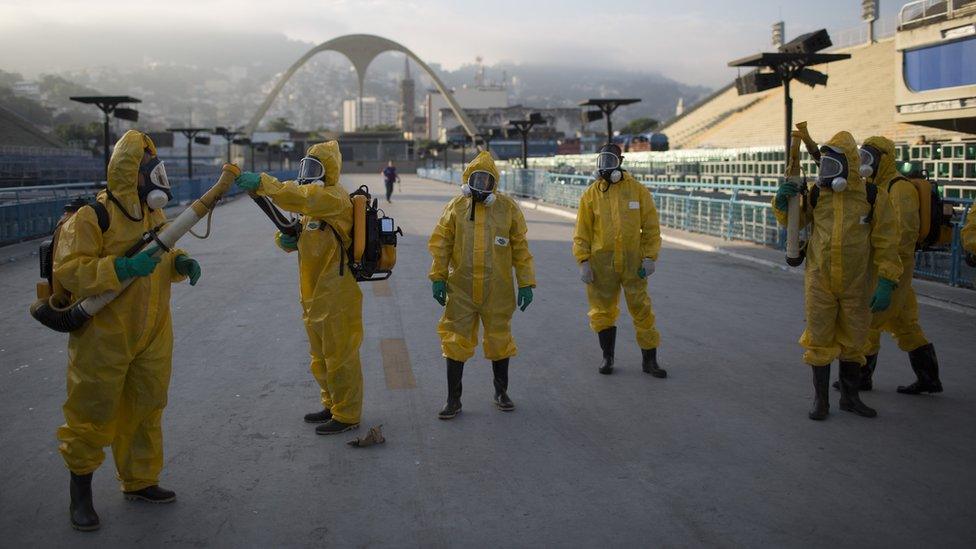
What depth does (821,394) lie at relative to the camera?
614cm

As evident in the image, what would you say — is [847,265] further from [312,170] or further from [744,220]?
[744,220]

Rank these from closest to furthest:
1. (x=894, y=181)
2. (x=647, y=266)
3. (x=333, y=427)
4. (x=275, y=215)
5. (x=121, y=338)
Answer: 1. (x=121, y=338)
2. (x=275, y=215)
3. (x=333, y=427)
4. (x=894, y=181)
5. (x=647, y=266)

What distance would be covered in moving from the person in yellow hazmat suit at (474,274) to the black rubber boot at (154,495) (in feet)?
6.89

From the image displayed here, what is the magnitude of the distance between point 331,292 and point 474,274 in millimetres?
1129

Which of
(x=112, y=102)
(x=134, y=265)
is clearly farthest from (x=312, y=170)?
(x=112, y=102)

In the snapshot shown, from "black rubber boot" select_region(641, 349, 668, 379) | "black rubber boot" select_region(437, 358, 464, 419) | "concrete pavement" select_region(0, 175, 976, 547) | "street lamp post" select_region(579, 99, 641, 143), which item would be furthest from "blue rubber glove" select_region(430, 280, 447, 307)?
"street lamp post" select_region(579, 99, 641, 143)

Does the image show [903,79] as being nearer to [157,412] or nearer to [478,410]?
[478,410]

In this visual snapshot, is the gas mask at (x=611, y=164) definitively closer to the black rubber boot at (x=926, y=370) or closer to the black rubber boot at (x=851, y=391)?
the black rubber boot at (x=851, y=391)

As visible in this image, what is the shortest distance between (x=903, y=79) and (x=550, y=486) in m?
25.2

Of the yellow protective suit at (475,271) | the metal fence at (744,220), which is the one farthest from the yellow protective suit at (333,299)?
the metal fence at (744,220)

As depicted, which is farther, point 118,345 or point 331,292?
point 331,292

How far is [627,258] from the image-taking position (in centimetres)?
740

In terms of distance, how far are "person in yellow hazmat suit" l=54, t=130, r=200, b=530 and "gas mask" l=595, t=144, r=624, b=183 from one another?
396 centimetres

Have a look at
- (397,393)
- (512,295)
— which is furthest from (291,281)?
(512,295)
